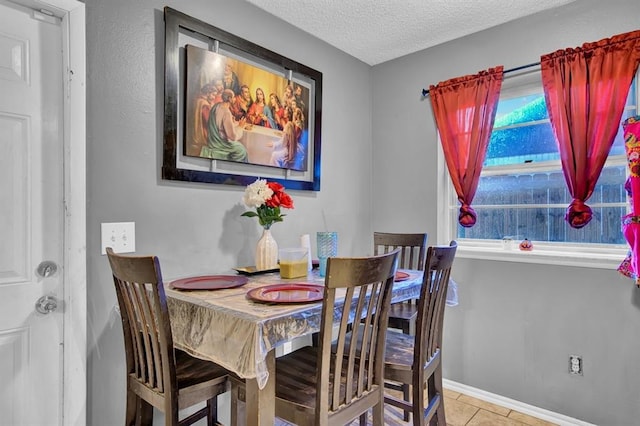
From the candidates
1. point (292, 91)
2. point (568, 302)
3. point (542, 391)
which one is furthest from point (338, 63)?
point (542, 391)

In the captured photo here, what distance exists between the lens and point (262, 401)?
1.17 meters

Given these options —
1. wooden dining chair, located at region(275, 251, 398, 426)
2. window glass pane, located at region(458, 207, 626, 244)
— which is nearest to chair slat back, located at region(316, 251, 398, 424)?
wooden dining chair, located at region(275, 251, 398, 426)

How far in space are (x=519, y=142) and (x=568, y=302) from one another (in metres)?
1.06

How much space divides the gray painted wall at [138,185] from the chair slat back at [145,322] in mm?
317

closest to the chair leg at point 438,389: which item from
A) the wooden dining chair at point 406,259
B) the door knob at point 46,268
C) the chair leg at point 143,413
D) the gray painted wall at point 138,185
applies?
the wooden dining chair at point 406,259

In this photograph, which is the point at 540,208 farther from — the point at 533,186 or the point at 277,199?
the point at 277,199

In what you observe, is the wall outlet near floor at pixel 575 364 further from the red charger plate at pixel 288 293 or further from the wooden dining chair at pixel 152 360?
the wooden dining chair at pixel 152 360

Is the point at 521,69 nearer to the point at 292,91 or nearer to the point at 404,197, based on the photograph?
the point at 404,197

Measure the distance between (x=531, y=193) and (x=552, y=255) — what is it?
433 millimetres

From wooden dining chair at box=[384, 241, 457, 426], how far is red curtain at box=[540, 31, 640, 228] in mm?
1008

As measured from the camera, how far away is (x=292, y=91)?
7.89 feet

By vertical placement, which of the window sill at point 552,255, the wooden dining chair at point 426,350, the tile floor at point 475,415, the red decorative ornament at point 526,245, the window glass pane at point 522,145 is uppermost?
the window glass pane at point 522,145

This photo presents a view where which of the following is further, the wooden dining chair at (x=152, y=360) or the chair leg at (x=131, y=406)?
the chair leg at (x=131, y=406)

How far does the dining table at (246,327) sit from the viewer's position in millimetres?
1094
